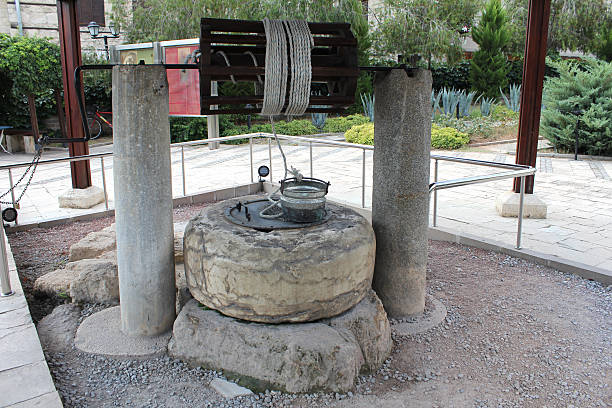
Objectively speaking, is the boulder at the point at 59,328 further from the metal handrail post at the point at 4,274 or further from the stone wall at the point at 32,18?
the stone wall at the point at 32,18

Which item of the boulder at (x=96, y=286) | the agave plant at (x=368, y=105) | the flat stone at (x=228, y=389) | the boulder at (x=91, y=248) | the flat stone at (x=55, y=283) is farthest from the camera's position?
the agave plant at (x=368, y=105)

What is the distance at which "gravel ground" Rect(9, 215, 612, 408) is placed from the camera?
2697 millimetres

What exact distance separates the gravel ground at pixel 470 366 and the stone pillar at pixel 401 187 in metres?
0.35

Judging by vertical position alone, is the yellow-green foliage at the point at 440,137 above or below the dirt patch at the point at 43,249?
above

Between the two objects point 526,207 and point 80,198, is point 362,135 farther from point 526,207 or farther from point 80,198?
point 80,198

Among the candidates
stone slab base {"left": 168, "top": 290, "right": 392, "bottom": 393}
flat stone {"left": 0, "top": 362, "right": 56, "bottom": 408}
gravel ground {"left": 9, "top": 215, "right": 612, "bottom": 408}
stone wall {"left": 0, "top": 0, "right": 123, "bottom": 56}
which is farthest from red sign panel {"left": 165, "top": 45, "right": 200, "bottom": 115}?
stone wall {"left": 0, "top": 0, "right": 123, "bottom": 56}

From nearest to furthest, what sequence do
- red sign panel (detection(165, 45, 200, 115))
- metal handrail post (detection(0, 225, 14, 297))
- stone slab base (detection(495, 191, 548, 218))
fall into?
metal handrail post (detection(0, 225, 14, 297)) → stone slab base (detection(495, 191, 548, 218)) → red sign panel (detection(165, 45, 200, 115))

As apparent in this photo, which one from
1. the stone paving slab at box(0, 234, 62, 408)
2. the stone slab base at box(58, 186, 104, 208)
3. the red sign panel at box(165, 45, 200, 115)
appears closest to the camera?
the stone paving slab at box(0, 234, 62, 408)

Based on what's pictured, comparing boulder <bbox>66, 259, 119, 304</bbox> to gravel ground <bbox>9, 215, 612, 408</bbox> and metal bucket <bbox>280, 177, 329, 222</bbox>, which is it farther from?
metal bucket <bbox>280, 177, 329, 222</bbox>

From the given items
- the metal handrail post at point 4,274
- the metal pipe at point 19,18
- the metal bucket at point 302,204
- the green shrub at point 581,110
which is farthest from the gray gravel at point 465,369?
the metal pipe at point 19,18

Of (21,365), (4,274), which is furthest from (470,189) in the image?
(21,365)

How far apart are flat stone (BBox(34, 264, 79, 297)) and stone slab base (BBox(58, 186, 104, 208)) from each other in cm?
281

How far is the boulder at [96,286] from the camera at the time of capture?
3.72 metres

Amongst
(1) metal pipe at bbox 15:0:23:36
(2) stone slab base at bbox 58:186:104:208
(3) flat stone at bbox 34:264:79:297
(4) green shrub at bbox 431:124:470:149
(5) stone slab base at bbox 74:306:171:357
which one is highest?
(1) metal pipe at bbox 15:0:23:36
